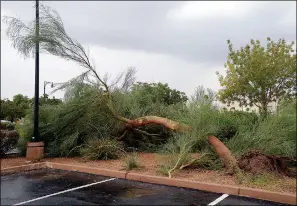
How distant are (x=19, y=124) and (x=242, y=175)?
25.8ft

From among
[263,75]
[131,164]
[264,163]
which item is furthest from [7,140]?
[263,75]

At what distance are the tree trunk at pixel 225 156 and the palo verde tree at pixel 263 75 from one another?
15.6 m

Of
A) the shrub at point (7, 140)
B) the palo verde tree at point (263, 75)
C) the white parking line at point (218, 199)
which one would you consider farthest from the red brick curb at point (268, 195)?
the palo verde tree at point (263, 75)

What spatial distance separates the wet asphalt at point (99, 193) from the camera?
620cm

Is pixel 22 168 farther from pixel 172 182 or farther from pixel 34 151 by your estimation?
pixel 172 182

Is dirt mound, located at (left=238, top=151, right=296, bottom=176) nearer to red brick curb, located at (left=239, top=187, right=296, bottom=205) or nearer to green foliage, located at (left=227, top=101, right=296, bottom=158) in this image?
green foliage, located at (left=227, top=101, right=296, bottom=158)

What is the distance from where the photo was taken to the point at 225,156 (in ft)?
27.6

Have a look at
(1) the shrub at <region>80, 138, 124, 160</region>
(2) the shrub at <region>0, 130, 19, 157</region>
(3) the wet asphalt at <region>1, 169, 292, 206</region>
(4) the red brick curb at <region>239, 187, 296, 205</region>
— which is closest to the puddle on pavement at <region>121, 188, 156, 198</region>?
(3) the wet asphalt at <region>1, 169, 292, 206</region>

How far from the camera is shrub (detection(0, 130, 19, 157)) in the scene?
1105 cm

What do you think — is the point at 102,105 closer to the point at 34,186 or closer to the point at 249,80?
the point at 34,186

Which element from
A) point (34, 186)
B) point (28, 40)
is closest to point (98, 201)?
point (34, 186)

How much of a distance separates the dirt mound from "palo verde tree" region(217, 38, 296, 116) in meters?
16.1

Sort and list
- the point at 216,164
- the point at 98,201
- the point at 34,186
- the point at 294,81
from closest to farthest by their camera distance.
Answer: the point at 98,201
the point at 34,186
the point at 216,164
the point at 294,81

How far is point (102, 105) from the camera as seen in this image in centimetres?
1138
